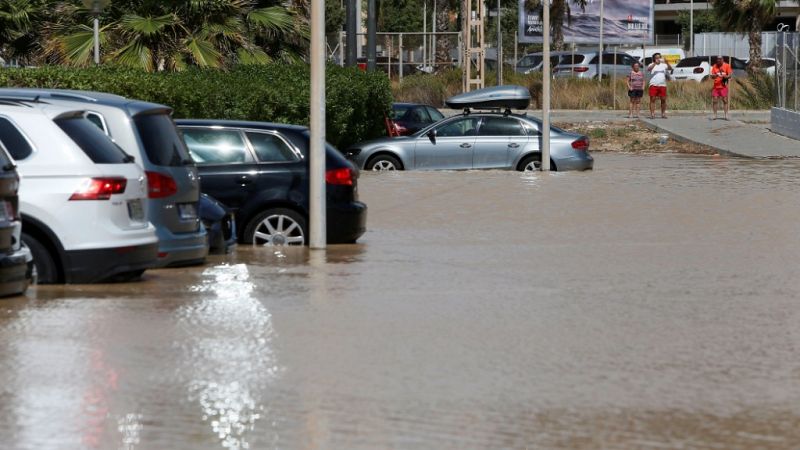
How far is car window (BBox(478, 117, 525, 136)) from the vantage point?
2852 centimetres

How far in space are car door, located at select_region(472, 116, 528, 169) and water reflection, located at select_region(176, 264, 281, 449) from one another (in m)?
15.2

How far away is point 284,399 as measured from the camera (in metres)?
8.40

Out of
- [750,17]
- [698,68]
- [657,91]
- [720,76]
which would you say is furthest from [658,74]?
[698,68]

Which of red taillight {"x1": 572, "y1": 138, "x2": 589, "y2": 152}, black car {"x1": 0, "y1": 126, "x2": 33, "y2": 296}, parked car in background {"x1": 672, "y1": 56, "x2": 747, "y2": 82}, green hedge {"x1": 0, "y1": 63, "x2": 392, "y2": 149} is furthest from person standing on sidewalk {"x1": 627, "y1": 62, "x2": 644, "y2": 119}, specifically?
black car {"x1": 0, "y1": 126, "x2": 33, "y2": 296}

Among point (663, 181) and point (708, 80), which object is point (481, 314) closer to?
point (663, 181)

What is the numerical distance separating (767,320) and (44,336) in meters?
5.02

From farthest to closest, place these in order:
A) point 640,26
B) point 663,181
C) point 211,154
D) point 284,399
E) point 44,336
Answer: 1. point 640,26
2. point 663,181
3. point 211,154
4. point 44,336
5. point 284,399

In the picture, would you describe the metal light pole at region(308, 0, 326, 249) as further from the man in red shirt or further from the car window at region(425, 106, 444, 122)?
the man in red shirt

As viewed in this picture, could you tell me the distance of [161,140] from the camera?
1312cm

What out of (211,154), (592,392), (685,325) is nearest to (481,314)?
(685,325)

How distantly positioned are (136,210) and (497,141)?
55.3 feet

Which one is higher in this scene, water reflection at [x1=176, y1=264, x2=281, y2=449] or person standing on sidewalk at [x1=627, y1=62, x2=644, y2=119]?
person standing on sidewalk at [x1=627, y1=62, x2=644, y2=119]

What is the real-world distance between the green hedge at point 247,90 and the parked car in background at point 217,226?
669 cm

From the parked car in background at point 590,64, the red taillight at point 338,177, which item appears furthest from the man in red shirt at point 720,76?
the red taillight at point 338,177
